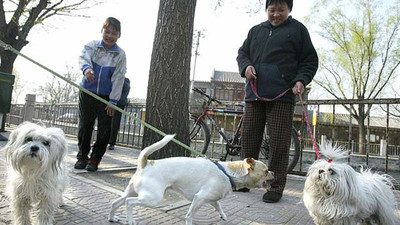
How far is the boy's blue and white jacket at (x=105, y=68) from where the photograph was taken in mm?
4109

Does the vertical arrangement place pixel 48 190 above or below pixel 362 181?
below

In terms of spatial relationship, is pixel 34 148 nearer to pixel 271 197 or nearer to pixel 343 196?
pixel 343 196

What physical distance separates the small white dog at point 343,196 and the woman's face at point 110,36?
3250 millimetres

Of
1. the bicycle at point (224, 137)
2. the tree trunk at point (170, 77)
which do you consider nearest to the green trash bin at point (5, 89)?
the bicycle at point (224, 137)

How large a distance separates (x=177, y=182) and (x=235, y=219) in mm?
718

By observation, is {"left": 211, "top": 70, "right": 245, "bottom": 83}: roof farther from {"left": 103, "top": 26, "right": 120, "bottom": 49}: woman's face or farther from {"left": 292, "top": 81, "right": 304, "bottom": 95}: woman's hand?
{"left": 292, "top": 81, "right": 304, "bottom": 95}: woman's hand

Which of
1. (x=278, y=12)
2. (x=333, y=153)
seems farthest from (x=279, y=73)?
(x=333, y=153)

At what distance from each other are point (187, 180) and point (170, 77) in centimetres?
216

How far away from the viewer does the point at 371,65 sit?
24875mm

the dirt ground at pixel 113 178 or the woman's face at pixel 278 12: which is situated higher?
the woman's face at pixel 278 12

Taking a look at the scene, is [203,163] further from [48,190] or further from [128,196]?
[48,190]

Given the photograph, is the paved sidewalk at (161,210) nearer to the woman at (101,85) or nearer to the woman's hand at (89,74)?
the woman at (101,85)

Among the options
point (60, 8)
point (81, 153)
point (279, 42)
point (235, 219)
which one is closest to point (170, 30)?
point (279, 42)

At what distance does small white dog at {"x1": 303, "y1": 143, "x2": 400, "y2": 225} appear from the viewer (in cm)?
224
